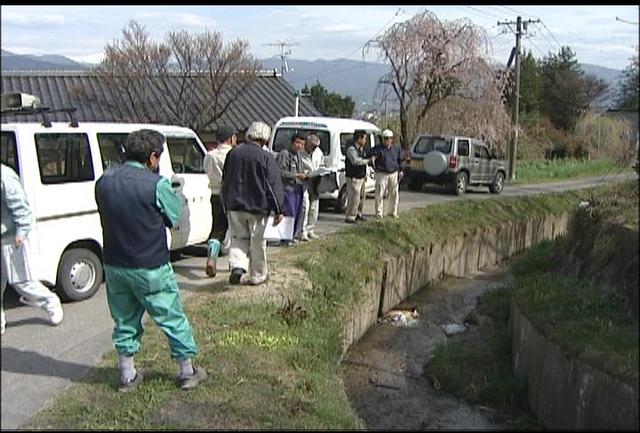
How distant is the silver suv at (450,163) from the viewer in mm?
21000

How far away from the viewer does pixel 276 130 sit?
14.9 metres

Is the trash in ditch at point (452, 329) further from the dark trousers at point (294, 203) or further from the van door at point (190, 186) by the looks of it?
the van door at point (190, 186)

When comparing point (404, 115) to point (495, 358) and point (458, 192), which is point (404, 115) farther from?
point (495, 358)

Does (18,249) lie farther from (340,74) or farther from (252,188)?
(340,74)

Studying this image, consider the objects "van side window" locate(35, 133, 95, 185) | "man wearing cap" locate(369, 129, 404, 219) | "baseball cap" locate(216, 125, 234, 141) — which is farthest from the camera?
"man wearing cap" locate(369, 129, 404, 219)

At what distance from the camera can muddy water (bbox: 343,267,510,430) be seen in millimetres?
6336

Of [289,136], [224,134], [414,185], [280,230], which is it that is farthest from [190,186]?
[414,185]

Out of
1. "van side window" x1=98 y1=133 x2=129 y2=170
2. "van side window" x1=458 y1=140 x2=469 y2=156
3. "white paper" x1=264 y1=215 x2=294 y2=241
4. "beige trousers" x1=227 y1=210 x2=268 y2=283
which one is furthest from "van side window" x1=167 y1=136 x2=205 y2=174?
"van side window" x1=458 y1=140 x2=469 y2=156

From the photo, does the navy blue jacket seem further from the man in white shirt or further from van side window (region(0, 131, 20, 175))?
the man in white shirt

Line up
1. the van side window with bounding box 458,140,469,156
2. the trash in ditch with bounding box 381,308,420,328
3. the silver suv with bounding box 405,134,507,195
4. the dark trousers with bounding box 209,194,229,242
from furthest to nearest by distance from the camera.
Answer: the van side window with bounding box 458,140,469,156 < the silver suv with bounding box 405,134,507,195 < the trash in ditch with bounding box 381,308,420,328 < the dark trousers with bounding box 209,194,229,242

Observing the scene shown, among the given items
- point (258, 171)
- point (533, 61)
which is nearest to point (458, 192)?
point (258, 171)

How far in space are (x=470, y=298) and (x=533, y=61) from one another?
40858mm

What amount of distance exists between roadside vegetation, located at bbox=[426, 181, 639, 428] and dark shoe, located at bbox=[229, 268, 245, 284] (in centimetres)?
252

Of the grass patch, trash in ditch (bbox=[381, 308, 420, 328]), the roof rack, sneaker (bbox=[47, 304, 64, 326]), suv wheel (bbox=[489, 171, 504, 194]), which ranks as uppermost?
the roof rack
